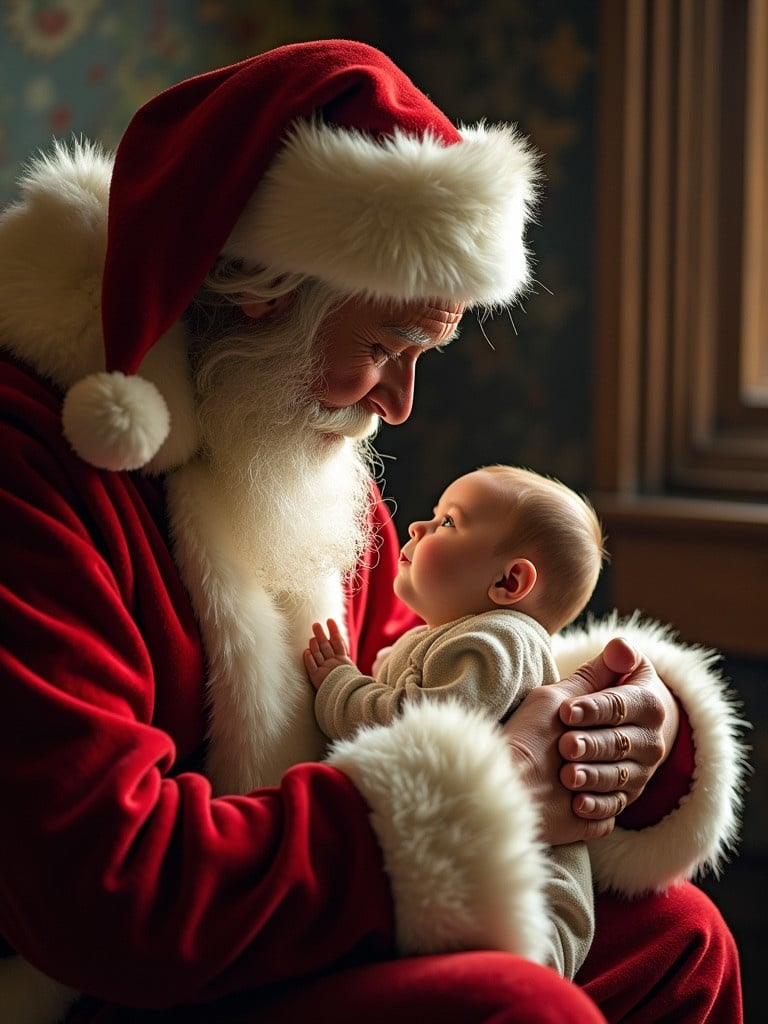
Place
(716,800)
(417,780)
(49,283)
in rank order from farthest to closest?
(716,800) < (49,283) < (417,780)

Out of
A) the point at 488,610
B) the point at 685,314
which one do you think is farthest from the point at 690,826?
the point at 685,314

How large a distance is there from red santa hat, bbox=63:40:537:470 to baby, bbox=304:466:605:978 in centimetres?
28

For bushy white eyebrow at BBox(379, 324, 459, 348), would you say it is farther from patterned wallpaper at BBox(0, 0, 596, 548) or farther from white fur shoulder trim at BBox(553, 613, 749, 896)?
patterned wallpaper at BBox(0, 0, 596, 548)

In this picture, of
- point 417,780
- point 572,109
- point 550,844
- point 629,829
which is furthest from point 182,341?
point 572,109

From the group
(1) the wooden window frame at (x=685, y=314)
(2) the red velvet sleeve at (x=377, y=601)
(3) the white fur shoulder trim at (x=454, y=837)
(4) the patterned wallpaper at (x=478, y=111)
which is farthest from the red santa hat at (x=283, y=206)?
(1) the wooden window frame at (x=685, y=314)

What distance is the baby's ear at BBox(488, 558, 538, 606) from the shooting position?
51.4 inches

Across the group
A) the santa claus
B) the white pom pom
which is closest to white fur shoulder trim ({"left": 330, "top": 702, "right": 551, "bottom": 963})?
the santa claus

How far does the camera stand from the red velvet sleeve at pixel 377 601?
162 centimetres

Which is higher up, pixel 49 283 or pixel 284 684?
pixel 49 283

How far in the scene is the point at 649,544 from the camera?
7.47 ft

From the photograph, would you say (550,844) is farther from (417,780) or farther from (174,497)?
(174,497)

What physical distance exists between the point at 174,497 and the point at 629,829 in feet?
2.24

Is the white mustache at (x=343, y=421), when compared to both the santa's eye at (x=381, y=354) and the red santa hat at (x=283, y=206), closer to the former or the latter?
the santa's eye at (x=381, y=354)

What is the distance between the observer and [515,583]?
1.32 m
